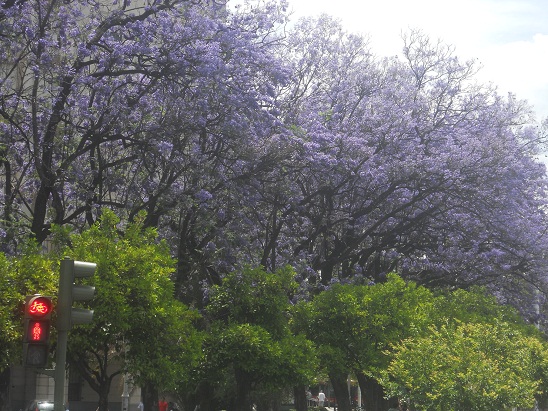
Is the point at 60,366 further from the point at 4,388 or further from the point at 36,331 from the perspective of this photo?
the point at 4,388

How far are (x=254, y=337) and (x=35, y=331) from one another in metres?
11.5

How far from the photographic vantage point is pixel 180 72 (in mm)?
20359

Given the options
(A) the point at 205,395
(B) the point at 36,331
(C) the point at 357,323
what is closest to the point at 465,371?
(C) the point at 357,323

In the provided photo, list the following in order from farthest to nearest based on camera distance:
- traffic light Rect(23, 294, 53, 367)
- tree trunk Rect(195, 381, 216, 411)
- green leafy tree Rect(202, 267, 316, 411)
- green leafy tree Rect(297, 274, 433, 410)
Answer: green leafy tree Rect(297, 274, 433, 410) → tree trunk Rect(195, 381, 216, 411) → green leafy tree Rect(202, 267, 316, 411) → traffic light Rect(23, 294, 53, 367)

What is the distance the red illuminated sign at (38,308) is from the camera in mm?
10008

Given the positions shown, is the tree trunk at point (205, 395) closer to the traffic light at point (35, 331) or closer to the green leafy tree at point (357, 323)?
the green leafy tree at point (357, 323)

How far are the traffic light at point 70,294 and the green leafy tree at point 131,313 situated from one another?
482 cm

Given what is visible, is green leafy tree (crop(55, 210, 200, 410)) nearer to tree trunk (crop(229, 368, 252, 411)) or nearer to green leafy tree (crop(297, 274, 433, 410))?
tree trunk (crop(229, 368, 252, 411))

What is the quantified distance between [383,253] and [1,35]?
1912 centimetres

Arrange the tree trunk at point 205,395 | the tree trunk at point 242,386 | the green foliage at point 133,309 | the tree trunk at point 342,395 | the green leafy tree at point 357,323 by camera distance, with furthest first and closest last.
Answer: the tree trunk at point 342,395, the green leafy tree at point 357,323, the tree trunk at point 205,395, the tree trunk at point 242,386, the green foliage at point 133,309

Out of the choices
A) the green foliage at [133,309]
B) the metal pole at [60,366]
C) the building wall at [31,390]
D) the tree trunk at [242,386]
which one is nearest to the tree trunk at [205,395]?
the tree trunk at [242,386]

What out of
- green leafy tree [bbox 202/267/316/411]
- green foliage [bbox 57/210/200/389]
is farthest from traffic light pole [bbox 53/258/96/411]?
green leafy tree [bbox 202/267/316/411]

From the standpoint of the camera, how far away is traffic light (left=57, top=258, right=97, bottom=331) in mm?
10602

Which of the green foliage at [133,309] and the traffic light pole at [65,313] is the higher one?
the green foliage at [133,309]
